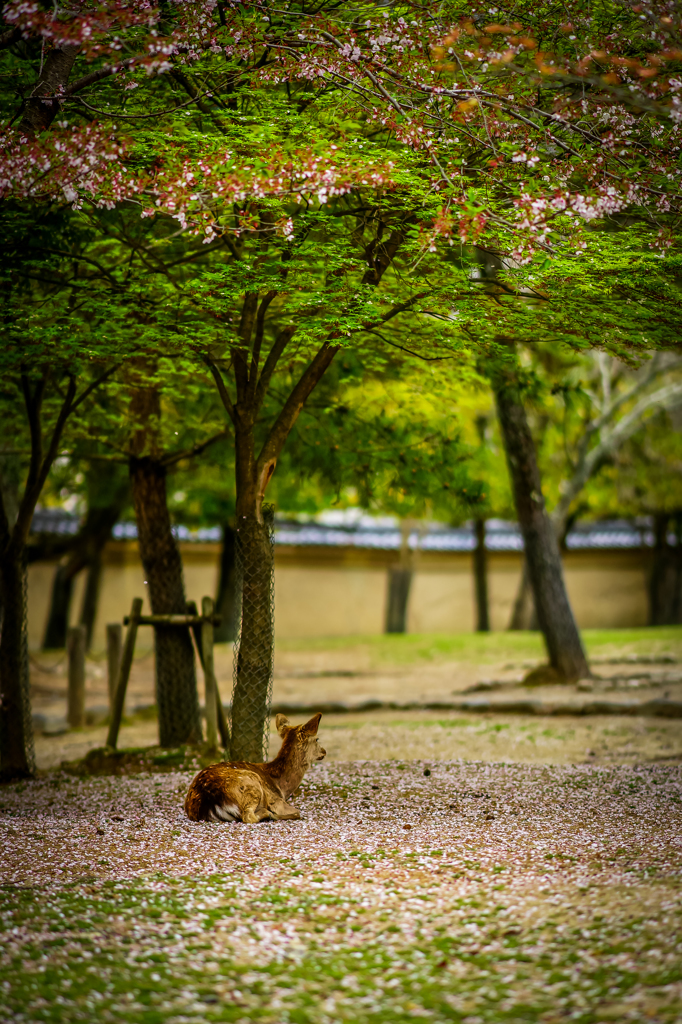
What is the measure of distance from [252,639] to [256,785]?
1199 millimetres

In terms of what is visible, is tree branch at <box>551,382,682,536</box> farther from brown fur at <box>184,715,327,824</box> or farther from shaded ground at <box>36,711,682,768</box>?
brown fur at <box>184,715,327,824</box>

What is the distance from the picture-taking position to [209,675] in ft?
24.8

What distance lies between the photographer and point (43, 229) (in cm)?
599

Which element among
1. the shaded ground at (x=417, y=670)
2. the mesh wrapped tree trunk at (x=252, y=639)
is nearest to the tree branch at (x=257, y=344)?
the mesh wrapped tree trunk at (x=252, y=639)

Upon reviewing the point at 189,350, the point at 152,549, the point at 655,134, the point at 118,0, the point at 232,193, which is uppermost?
the point at 118,0

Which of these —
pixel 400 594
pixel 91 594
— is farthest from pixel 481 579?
pixel 91 594

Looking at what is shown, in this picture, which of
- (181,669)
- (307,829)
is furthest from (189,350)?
(181,669)

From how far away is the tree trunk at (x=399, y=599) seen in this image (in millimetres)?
21547

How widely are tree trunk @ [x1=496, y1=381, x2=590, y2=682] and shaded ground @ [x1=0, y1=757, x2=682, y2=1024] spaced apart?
6.15 metres

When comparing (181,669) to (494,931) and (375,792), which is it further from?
(494,931)

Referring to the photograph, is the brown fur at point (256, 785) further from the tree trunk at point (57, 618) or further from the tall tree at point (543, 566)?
the tree trunk at point (57, 618)

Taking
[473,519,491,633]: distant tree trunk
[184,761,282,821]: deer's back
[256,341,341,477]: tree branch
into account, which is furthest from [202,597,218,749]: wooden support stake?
[473,519,491,633]: distant tree trunk

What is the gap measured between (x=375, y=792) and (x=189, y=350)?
305cm

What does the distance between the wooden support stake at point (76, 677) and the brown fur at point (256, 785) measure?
675 centimetres
